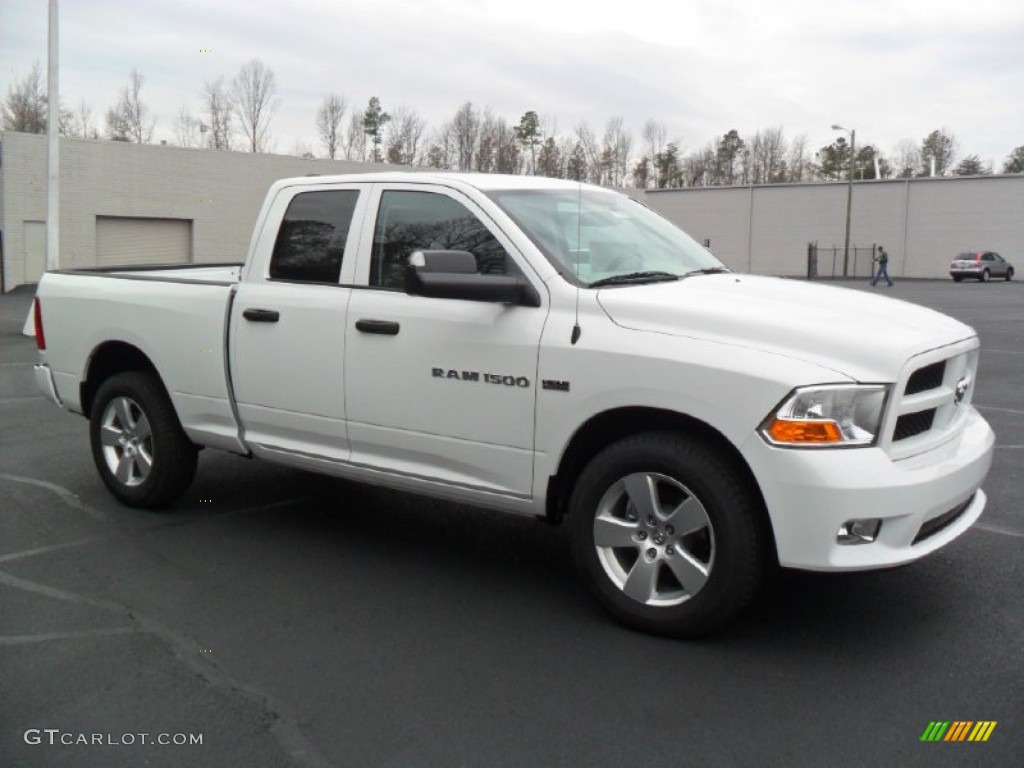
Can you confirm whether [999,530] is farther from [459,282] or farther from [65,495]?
[65,495]

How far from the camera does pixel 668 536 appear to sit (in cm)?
400

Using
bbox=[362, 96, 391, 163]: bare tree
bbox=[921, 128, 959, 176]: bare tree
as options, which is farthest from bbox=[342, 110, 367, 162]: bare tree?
bbox=[921, 128, 959, 176]: bare tree

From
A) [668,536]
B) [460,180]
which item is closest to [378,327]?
[460,180]

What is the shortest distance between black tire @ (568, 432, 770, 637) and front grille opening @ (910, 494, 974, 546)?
591mm

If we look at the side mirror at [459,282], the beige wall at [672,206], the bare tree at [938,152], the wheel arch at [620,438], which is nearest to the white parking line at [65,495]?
the side mirror at [459,282]

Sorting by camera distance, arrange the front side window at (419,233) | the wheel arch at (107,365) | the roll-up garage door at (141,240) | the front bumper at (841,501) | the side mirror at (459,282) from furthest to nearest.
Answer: the roll-up garage door at (141,240) < the wheel arch at (107,365) < the front side window at (419,233) < the side mirror at (459,282) < the front bumper at (841,501)

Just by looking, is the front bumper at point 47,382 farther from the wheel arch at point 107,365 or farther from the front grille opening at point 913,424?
the front grille opening at point 913,424

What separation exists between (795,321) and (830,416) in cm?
47

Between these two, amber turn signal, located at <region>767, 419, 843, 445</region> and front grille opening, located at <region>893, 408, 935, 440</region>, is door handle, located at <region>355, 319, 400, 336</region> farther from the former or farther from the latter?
front grille opening, located at <region>893, 408, 935, 440</region>

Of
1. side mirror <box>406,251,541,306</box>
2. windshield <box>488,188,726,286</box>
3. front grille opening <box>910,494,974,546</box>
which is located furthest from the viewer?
windshield <box>488,188,726,286</box>

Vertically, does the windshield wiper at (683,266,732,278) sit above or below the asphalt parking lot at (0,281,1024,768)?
above

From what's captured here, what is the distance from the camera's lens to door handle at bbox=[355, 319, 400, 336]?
Result: 471 centimetres

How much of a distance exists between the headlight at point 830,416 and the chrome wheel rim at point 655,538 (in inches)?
19.1

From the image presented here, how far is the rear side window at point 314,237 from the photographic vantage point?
17.0 feet
